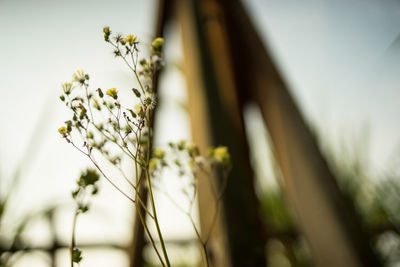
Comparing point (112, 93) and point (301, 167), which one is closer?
point (112, 93)

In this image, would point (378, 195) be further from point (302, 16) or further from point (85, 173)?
point (85, 173)

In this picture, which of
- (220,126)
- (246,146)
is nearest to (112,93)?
(220,126)

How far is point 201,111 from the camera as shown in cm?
49

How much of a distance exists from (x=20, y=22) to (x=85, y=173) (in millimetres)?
664

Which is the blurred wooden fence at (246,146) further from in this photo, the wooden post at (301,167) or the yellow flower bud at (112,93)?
the yellow flower bud at (112,93)

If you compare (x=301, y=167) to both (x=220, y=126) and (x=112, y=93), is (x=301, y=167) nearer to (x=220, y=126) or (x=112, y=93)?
(x=220, y=126)

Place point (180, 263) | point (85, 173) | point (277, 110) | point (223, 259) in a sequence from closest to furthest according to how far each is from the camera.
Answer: point (85, 173)
point (223, 259)
point (277, 110)
point (180, 263)

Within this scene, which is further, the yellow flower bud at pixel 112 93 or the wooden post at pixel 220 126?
the wooden post at pixel 220 126

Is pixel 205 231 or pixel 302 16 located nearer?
pixel 205 231

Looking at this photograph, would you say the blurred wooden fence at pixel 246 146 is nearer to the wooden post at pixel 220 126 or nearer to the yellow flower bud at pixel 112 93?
the wooden post at pixel 220 126

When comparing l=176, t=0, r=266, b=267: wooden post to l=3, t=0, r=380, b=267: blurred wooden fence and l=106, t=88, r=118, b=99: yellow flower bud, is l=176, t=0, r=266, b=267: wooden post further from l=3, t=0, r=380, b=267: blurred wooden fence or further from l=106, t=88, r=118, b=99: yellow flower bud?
l=106, t=88, r=118, b=99: yellow flower bud

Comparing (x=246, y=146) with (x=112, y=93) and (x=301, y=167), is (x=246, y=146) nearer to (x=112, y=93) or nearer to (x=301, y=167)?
(x=301, y=167)

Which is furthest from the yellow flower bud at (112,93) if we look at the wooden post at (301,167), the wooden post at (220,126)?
the wooden post at (301,167)

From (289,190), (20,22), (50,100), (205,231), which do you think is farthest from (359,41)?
(20,22)
